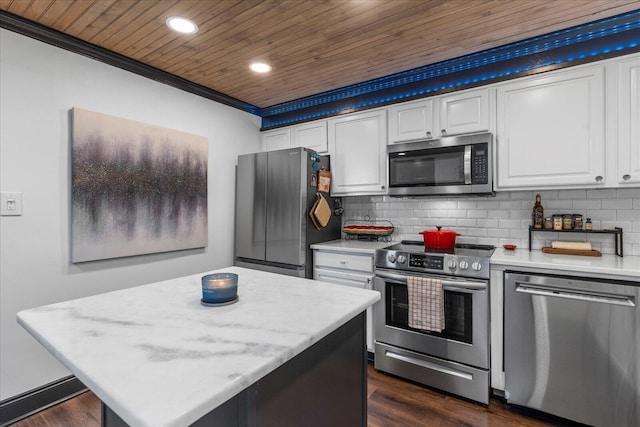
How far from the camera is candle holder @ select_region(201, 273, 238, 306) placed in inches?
43.6

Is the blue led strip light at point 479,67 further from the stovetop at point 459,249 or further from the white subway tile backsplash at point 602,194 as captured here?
the stovetop at point 459,249

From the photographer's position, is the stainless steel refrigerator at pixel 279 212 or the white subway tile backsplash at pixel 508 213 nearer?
the white subway tile backsplash at pixel 508 213

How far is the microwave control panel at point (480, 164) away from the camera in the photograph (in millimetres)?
2275

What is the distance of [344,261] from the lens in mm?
2678

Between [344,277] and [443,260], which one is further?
[344,277]

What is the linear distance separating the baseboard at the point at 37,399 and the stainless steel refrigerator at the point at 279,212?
1.58 m

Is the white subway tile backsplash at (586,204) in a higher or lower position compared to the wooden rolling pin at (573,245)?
higher

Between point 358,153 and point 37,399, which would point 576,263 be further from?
point 37,399

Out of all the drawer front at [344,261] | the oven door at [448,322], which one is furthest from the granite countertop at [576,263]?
the drawer front at [344,261]

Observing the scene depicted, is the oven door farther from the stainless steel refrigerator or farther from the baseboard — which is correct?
the baseboard

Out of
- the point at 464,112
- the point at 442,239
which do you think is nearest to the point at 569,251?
the point at 442,239

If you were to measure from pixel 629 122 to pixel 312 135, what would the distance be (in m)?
2.40

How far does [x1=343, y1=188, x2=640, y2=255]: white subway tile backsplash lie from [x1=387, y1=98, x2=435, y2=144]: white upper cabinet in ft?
2.06

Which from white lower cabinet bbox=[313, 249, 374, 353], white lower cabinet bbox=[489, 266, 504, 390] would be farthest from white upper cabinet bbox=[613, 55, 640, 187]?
white lower cabinet bbox=[313, 249, 374, 353]
